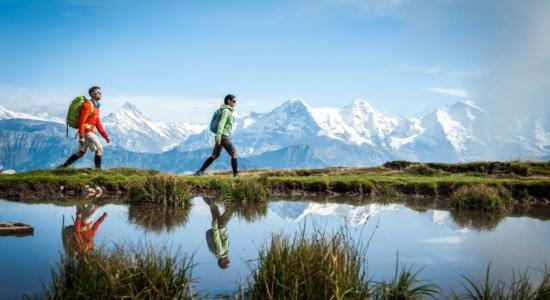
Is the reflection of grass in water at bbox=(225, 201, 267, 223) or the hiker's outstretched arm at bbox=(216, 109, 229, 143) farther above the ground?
the hiker's outstretched arm at bbox=(216, 109, 229, 143)

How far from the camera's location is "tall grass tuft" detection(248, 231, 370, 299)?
7191mm

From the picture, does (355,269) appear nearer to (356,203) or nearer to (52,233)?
(52,233)

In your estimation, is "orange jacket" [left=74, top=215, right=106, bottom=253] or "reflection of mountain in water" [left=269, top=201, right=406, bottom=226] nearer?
"orange jacket" [left=74, top=215, right=106, bottom=253]

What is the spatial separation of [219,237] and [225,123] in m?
13.8

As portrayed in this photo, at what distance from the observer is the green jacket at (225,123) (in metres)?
25.1

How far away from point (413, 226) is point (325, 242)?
320 inches

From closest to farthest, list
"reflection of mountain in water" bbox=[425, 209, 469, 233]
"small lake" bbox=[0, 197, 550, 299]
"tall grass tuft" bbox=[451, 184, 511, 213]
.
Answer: "small lake" bbox=[0, 197, 550, 299] → "reflection of mountain in water" bbox=[425, 209, 469, 233] → "tall grass tuft" bbox=[451, 184, 511, 213]

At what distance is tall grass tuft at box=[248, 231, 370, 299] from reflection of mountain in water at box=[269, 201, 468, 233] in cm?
698

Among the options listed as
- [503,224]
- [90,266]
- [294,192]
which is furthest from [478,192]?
[90,266]

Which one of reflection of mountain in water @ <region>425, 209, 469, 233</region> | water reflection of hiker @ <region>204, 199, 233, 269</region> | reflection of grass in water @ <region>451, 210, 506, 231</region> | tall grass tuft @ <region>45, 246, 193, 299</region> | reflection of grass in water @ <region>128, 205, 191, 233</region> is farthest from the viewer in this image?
reflection of grass in water @ <region>451, 210, 506, 231</region>

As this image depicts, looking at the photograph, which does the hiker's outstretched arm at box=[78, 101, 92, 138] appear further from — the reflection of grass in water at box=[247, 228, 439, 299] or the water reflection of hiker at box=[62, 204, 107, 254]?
the reflection of grass in water at box=[247, 228, 439, 299]

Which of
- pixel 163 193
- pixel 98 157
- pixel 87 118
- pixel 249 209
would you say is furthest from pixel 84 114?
pixel 249 209

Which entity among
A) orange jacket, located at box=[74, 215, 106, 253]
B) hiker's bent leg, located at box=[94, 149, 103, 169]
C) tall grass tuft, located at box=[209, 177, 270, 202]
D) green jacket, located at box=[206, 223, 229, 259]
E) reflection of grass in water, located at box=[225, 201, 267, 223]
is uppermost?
hiker's bent leg, located at box=[94, 149, 103, 169]

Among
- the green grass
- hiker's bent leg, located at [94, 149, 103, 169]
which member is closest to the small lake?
the green grass
